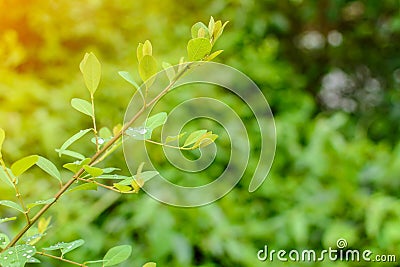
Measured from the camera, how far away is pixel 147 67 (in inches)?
20.8

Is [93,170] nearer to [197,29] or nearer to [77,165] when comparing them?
[77,165]

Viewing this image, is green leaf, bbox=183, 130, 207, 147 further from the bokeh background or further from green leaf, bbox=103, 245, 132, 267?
the bokeh background

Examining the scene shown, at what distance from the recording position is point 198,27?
1.82ft

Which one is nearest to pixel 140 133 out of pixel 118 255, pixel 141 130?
pixel 141 130

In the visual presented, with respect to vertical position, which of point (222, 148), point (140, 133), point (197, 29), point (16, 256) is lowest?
point (16, 256)

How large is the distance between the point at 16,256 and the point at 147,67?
0.19 m

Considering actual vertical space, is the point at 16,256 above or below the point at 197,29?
below

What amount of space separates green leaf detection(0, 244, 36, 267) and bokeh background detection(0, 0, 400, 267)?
832mm

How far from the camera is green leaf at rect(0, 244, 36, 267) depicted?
481mm

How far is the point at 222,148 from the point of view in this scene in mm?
1770

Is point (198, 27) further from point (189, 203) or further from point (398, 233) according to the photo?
point (398, 233)

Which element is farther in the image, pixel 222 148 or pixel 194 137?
pixel 222 148

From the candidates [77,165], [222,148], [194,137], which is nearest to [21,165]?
[77,165]

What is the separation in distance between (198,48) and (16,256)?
9.0 inches
